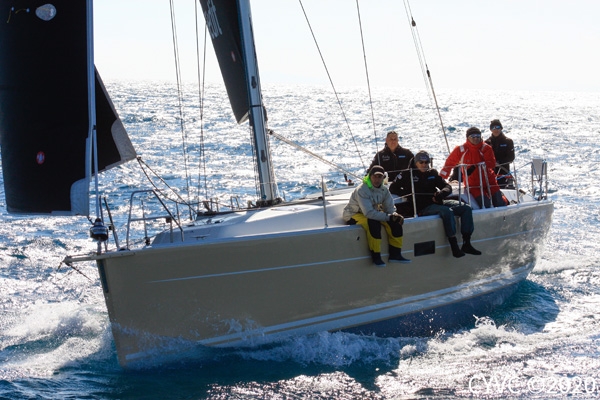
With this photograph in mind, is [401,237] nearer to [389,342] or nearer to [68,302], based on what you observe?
[389,342]

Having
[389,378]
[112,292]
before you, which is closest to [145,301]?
[112,292]

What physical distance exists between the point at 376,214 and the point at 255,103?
7.94 feet

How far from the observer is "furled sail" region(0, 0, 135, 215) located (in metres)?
7.30

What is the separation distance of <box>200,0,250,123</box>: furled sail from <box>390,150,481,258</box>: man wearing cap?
2.26 meters

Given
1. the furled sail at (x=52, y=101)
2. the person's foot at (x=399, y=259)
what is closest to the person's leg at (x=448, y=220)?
the person's foot at (x=399, y=259)

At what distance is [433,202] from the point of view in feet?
30.7

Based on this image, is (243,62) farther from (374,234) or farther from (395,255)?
(395,255)

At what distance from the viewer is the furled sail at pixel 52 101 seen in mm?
7305

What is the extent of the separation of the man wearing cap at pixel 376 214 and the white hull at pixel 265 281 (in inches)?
4.9

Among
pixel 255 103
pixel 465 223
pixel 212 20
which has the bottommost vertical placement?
pixel 465 223

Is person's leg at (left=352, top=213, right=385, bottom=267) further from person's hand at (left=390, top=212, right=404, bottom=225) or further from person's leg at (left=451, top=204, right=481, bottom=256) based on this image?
person's leg at (left=451, top=204, right=481, bottom=256)

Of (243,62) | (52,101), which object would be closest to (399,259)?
(243,62)

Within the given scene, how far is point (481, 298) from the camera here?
10273mm

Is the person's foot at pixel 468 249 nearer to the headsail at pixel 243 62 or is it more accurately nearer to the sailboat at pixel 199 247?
the sailboat at pixel 199 247
